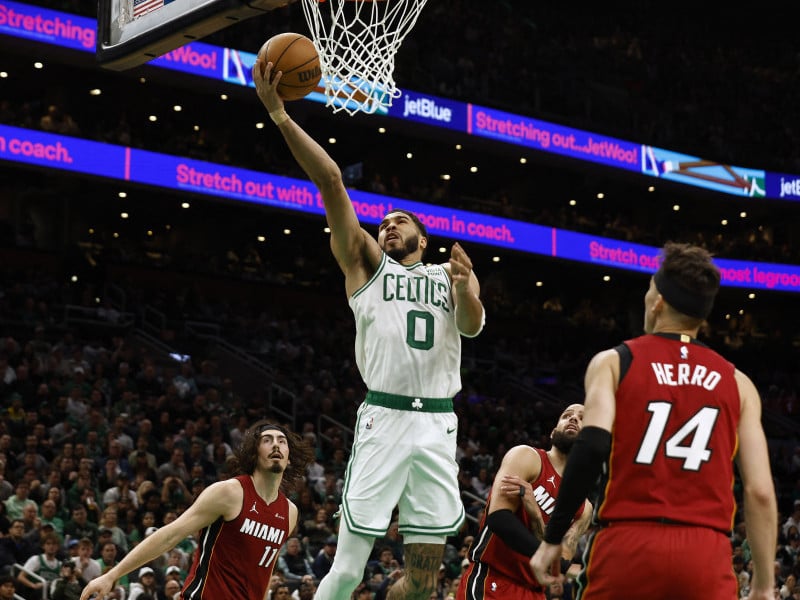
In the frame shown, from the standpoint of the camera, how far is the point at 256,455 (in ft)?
23.3

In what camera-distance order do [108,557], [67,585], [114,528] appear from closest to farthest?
[67,585], [108,557], [114,528]

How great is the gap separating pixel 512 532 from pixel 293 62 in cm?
258

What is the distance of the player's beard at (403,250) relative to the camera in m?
6.16

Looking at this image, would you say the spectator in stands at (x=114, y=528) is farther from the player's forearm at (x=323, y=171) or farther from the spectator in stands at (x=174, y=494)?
the player's forearm at (x=323, y=171)

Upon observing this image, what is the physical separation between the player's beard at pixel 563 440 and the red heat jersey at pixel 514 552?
0.15 metres

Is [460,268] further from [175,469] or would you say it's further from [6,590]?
[175,469]

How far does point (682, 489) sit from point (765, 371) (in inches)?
1206

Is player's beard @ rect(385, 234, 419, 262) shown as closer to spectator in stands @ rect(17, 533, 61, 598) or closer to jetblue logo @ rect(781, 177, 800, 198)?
spectator in stands @ rect(17, 533, 61, 598)

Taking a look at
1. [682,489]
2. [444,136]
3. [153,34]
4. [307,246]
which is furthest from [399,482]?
[307,246]

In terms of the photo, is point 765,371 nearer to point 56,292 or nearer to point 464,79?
point 464,79

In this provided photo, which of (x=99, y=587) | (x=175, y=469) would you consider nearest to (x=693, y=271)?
(x=99, y=587)

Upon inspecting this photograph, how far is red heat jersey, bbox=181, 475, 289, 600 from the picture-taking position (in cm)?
654

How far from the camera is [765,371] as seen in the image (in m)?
33.1

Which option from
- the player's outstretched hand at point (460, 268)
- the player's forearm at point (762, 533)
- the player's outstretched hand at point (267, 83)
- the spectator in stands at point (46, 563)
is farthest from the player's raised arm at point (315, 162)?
the spectator in stands at point (46, 563)
